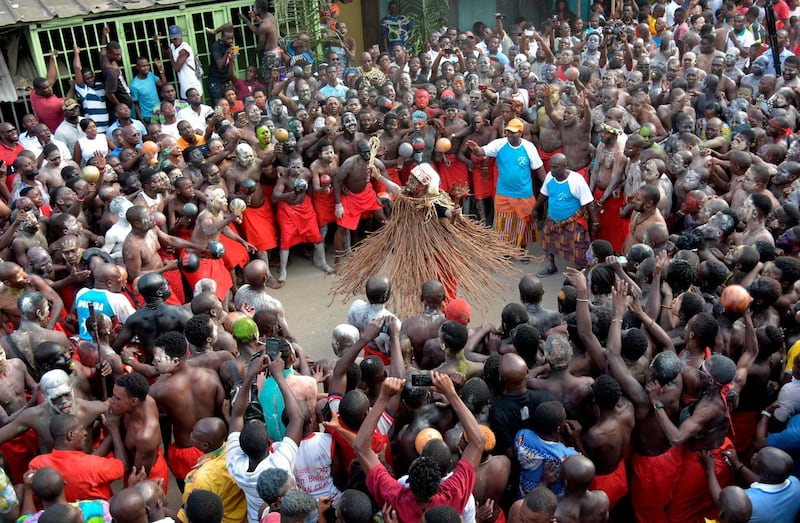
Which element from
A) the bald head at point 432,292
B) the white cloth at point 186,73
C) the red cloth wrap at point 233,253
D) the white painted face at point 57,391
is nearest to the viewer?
the white painted face at point 57,391

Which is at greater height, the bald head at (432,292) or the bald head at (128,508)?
the bald head at (432,292)

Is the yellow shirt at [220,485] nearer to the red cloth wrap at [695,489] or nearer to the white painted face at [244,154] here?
the red cloth wrap at [695,489]

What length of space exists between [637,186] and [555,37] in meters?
7.59

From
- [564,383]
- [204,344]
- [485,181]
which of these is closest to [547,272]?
[485,181]

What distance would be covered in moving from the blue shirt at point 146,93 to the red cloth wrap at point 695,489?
30.2ft

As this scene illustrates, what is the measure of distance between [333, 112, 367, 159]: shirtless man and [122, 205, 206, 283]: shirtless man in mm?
2653

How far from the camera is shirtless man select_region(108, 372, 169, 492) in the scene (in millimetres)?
4688

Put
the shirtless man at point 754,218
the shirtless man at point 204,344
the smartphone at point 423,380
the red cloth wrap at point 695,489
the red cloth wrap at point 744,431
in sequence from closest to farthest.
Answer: the smartphone at point 423,380 < the red cloth wrap at point 695,489 < the red cloth wrap at point 744,431 < the shirtless man at point 204,344 < the shirtless man at point 754,218

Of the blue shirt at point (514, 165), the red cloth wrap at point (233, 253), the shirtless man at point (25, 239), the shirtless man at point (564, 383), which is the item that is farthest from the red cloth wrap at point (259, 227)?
the shirtless man at point (564, 383)

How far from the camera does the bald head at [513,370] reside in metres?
4.46

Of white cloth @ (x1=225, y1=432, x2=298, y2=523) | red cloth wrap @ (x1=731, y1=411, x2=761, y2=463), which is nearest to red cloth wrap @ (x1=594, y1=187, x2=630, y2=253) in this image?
red cloth wrap @ (x1=731, y1=411, x2=761, y2=463)

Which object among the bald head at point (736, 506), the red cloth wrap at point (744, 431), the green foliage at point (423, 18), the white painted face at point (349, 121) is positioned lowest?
the red cloth wrap at point (744, 431)

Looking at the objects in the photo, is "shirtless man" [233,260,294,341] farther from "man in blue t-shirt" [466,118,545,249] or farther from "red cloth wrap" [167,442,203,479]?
"man in blue t-shirt" [466,118,545,249]

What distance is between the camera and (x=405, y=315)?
6.27 metres
